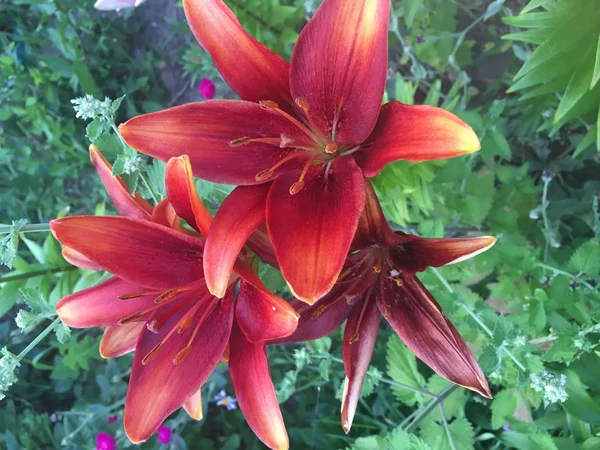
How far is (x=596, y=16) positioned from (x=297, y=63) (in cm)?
54

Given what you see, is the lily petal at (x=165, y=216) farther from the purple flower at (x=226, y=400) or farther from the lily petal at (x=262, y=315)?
the purple flower at (x=226, y=400)

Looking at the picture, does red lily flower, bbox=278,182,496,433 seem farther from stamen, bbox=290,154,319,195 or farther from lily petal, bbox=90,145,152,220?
lily petal, bbox=90,145,152,220

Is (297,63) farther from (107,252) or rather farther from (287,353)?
(287,353)

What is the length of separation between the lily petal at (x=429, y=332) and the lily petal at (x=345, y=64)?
0.18 metres

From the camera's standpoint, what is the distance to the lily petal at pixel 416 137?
473 mm

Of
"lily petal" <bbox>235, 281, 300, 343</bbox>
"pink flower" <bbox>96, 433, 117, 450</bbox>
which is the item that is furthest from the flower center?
"pink flower" <bbox>96, 433, 117, 450</bbox>

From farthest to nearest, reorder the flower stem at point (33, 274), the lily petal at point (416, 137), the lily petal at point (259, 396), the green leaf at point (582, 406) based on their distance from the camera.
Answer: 1. the flower stem at point (33, 274)
2. the green leaf at point (582, 406)
3. the lily petal at point (259, 396)
4. the lily petal at point (416, 137)

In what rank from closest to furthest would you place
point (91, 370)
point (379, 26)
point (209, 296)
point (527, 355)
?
point (379, 26)
point (209, 296)
point (527, 355)
point (91, 370)

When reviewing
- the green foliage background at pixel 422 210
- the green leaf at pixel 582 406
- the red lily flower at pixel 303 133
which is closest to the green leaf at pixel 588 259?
the green foliage background at pixel 422 210

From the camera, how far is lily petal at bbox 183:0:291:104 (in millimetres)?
544

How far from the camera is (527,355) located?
77cm

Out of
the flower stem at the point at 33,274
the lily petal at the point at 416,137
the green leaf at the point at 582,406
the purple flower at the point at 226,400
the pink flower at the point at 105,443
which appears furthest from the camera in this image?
the purple flower at the point at 226,400

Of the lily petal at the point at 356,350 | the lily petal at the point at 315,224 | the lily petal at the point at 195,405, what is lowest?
the lily petal at the point at 195,405

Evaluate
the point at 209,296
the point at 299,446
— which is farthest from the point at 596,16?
the point at 299,446
